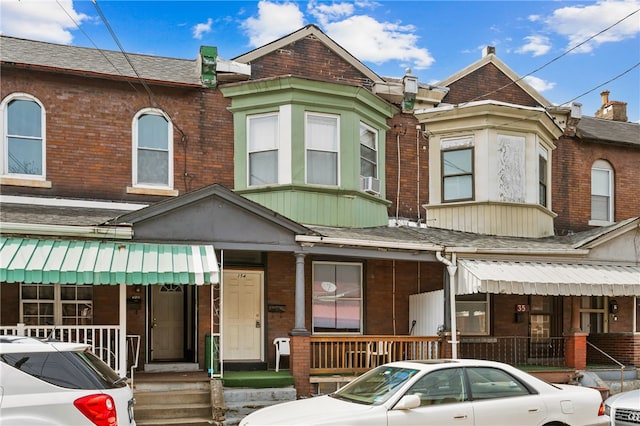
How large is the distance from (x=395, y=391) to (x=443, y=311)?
6354 millimetres

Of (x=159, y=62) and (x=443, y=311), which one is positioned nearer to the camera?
(x=443, y=311)

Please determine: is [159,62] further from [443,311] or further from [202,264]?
[443,311]

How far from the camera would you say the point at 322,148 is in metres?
14.4

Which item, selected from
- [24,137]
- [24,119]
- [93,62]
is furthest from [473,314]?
[24,119]

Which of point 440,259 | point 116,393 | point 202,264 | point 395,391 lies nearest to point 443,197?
point 440,259

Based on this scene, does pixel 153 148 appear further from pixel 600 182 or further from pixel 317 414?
pixel 600 182

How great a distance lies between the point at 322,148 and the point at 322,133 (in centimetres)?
35

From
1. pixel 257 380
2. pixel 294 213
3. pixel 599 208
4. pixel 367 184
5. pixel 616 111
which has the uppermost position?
pixel 616 111

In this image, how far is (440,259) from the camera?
13.3 metres

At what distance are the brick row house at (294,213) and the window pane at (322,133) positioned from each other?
0.03m

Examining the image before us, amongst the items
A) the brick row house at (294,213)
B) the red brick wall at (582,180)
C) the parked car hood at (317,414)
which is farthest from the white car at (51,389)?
the red brick wall at (582,180)

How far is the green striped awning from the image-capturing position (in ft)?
33.0

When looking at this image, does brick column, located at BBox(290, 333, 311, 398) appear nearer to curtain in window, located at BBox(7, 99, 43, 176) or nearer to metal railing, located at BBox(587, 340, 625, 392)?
curtain in window, located at BBox(7, 99, 43, 176)

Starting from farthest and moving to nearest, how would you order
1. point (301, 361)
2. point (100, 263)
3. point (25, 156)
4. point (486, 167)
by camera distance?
point (486, 167), point (25, 156), point (301, 361), point (100, 263)
